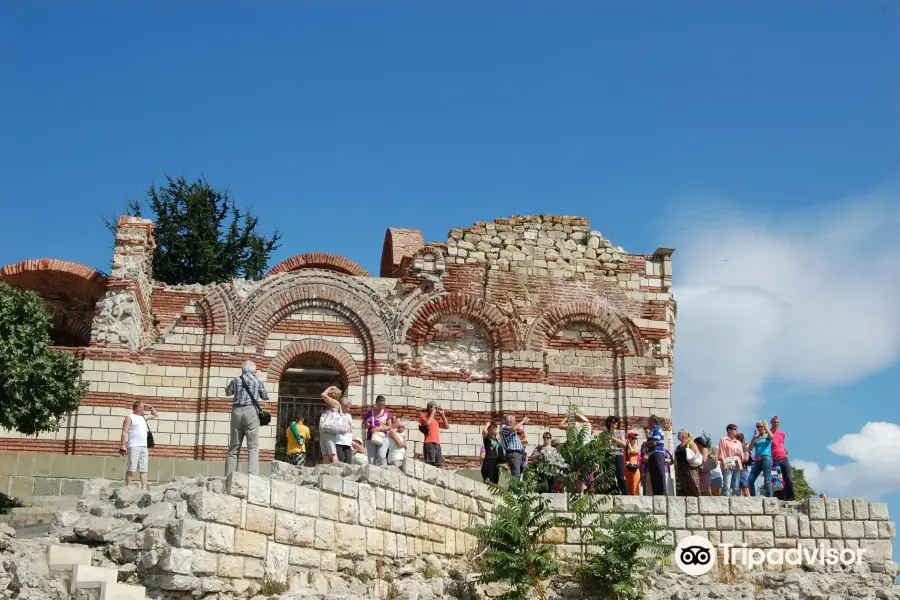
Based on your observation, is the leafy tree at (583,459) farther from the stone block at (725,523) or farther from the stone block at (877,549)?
the stone block at (877,549)

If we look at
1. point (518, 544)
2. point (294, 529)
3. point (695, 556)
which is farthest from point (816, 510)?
point (294, 529)

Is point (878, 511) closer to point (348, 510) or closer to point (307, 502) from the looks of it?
point (348, 510)

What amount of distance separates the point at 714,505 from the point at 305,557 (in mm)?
6708

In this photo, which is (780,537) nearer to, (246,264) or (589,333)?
(589,333)

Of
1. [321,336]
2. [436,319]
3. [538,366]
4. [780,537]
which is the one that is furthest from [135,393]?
[780,537]

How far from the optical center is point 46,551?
8.72 m

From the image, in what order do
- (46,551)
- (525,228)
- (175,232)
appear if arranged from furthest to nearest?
1. (175,232)
2. (525,228)
3. (46,551)

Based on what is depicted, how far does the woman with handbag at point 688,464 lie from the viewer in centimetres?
1525

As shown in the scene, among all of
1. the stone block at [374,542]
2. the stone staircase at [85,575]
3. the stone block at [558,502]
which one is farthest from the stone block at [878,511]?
the stone staircase at [85,575]

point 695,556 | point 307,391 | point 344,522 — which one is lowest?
point 695,556

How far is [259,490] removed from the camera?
9.81 metres

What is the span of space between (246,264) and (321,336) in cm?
1165

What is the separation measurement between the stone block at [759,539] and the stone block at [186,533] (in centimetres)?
839

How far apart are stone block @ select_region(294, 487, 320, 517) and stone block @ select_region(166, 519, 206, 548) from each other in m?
1.39
